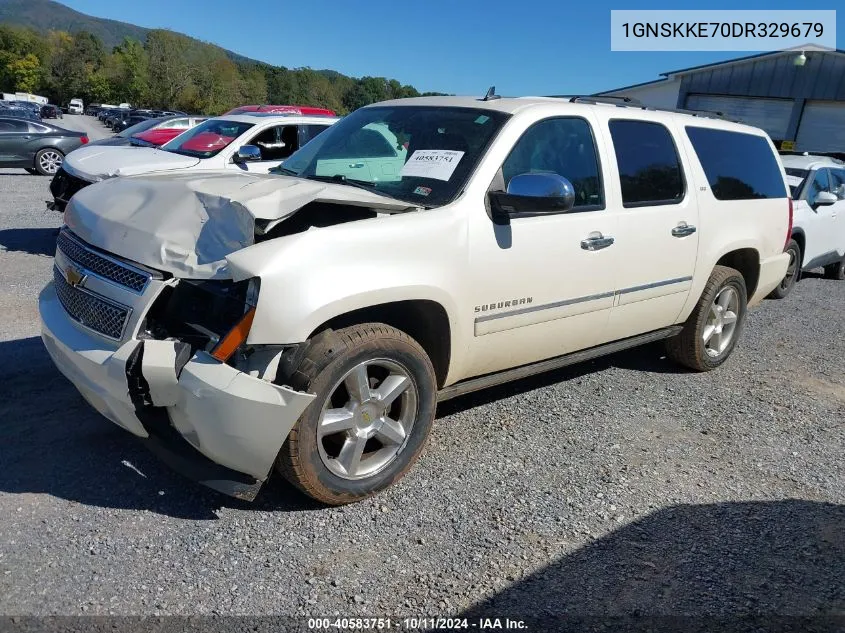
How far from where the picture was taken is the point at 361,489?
321cm

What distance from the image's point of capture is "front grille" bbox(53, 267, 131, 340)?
2.93 m

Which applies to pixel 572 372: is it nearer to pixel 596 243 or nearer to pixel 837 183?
pixel 596 243

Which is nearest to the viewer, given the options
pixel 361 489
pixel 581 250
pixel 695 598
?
pixel 695 598

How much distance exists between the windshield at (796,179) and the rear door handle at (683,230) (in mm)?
5236

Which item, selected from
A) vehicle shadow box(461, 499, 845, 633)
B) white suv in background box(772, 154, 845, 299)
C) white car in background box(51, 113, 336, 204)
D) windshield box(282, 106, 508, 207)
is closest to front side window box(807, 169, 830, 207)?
white suv in background box(772, 154, 845, 299)

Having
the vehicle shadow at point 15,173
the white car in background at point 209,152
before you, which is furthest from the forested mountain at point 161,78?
the white car in background at point 209,152

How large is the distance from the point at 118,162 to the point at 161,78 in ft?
335

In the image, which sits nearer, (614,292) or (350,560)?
(350,560)

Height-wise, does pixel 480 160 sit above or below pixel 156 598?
above

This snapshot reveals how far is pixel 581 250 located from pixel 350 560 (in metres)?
2.16

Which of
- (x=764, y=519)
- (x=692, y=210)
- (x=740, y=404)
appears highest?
(x=692, y=210)

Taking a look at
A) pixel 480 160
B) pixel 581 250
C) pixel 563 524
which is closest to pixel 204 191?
pixel 480 160

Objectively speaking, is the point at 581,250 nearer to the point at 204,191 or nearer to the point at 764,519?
the point at 764,519

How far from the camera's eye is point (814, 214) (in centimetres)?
897
